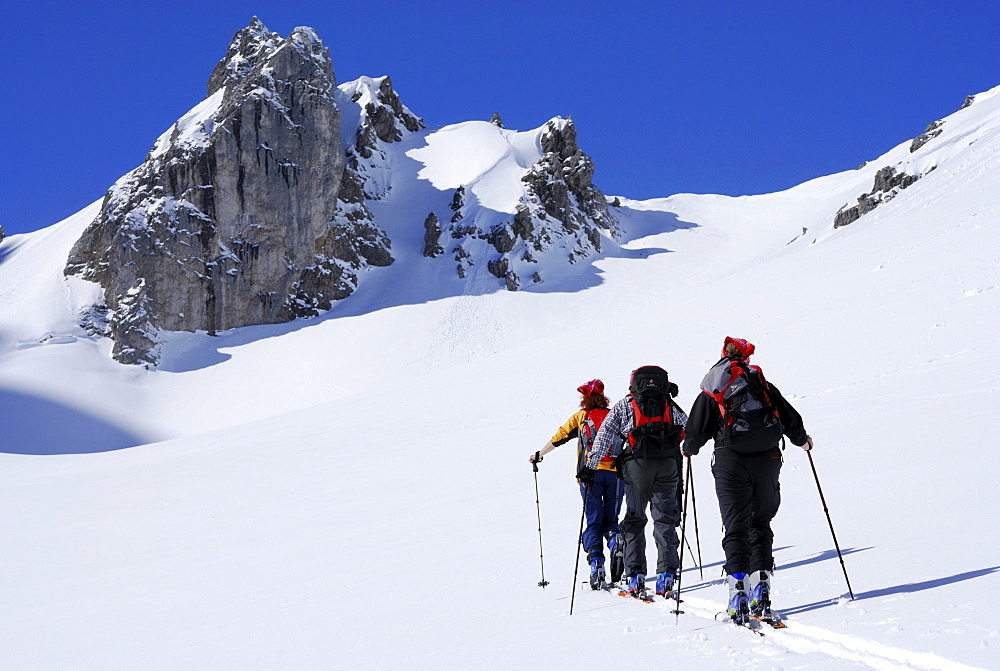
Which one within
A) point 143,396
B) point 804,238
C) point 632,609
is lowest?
point 632,609

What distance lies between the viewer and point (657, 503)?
19.1ft

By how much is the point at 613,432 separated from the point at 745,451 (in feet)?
4.62

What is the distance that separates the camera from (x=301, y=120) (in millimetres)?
82500

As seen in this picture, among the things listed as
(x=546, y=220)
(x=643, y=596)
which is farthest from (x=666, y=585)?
(x=546, y=220)

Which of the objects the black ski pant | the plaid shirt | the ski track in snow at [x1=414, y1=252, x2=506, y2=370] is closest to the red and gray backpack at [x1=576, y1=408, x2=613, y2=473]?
the plaid shirt

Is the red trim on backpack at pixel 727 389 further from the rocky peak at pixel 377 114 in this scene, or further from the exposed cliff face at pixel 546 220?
the rocky peak at pixel 377 114

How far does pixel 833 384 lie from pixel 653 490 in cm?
1183

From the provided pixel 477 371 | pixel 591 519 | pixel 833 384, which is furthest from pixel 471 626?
pixel 477 371

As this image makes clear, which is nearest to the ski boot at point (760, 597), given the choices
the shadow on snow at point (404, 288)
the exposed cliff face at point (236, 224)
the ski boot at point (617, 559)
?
the ski boot at point (617, 559)

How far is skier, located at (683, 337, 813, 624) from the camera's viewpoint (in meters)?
4.73

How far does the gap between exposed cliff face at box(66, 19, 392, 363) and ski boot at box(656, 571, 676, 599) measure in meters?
68.8

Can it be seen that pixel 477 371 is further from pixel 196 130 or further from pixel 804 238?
pixel 196 130

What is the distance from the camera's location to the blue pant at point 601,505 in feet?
20.9

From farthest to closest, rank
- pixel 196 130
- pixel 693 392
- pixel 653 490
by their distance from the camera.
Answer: pixel 196 130, pixel 693 392, pixel 653 490
